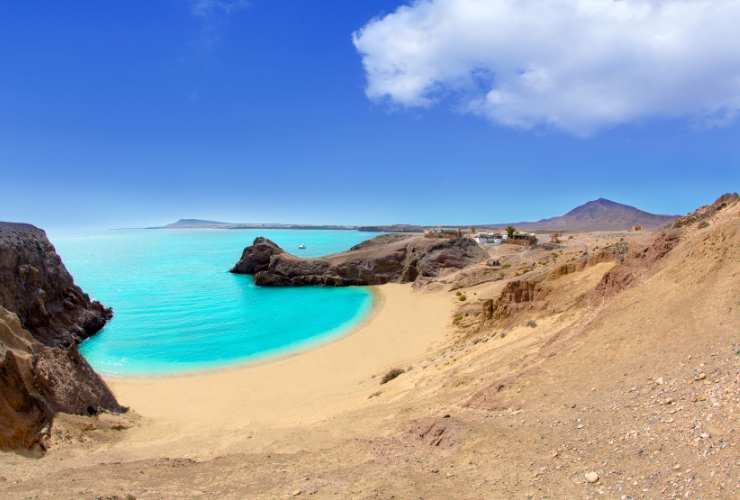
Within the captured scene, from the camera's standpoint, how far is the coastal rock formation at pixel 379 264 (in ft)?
168

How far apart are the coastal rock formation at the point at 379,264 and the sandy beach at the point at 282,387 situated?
19953 mm

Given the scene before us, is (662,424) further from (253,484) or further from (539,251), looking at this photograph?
(539,251)

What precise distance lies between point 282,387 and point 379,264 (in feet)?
114

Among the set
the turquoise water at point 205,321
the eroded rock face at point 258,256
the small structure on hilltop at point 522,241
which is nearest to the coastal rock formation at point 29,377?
the turquoise water at point 205,321

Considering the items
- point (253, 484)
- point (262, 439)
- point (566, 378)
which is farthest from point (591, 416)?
point (262, 439)

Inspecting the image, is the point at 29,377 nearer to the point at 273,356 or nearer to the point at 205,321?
the point at 273,356

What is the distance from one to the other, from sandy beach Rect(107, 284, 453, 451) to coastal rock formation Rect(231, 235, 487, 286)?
1995cm

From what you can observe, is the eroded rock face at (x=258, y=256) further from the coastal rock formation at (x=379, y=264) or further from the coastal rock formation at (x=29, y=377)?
the coastal rock formation at (x=29, y=377)

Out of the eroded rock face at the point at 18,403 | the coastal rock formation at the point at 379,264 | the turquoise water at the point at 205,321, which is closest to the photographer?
the eroded rock face at the point at 18,403

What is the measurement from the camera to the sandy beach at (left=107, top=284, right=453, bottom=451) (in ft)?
44.6

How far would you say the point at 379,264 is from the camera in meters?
53.6

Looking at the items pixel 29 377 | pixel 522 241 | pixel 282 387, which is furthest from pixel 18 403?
pixel 522 241

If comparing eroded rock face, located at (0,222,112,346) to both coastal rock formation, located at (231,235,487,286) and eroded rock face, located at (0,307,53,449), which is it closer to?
eroded rock face, located at (0,307,53,449)

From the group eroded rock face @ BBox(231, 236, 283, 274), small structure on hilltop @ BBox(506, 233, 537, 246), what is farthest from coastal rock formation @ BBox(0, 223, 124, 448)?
small structure on hilltop @ BBox(506, 233, 537, 246)
